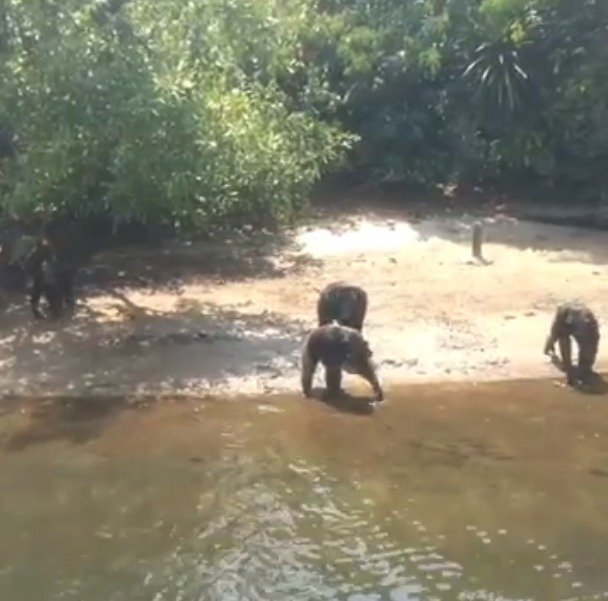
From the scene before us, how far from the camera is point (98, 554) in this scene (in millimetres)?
9156

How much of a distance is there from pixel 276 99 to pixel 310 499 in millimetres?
9364

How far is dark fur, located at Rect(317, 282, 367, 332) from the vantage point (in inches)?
547

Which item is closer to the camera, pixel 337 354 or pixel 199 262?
pixel 337 354

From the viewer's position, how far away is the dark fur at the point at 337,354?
12.5 metres

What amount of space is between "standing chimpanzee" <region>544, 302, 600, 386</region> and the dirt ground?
0.27m

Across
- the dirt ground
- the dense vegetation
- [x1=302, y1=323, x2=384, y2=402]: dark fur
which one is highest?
the dense vegetation

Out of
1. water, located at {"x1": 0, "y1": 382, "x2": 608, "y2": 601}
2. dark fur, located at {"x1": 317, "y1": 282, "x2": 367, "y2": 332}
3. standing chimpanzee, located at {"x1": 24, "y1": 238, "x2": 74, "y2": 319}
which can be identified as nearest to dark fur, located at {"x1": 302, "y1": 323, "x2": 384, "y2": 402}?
water, located at {"x1": 0, "y1": 382, "x2": 608, "y2": 601}

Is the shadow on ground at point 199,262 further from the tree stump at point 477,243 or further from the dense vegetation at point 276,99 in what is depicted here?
the tree stump at point 477,243

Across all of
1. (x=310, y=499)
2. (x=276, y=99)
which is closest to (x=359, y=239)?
(x=276, y=99)

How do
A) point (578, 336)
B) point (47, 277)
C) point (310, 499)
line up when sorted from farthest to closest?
point (47, 277)
point (578, 336)
point (310, 499)

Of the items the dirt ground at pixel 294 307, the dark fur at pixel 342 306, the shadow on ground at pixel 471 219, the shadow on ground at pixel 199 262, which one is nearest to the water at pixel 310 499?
the dirt ground at pixel 294 307

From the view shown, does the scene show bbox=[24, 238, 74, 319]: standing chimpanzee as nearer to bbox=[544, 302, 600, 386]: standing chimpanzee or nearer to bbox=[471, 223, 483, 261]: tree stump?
bbox=[544, 302, 600, 386]: standing chimpanzee

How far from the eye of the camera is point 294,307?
16.2 meters

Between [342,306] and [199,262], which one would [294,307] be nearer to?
[342,306]
